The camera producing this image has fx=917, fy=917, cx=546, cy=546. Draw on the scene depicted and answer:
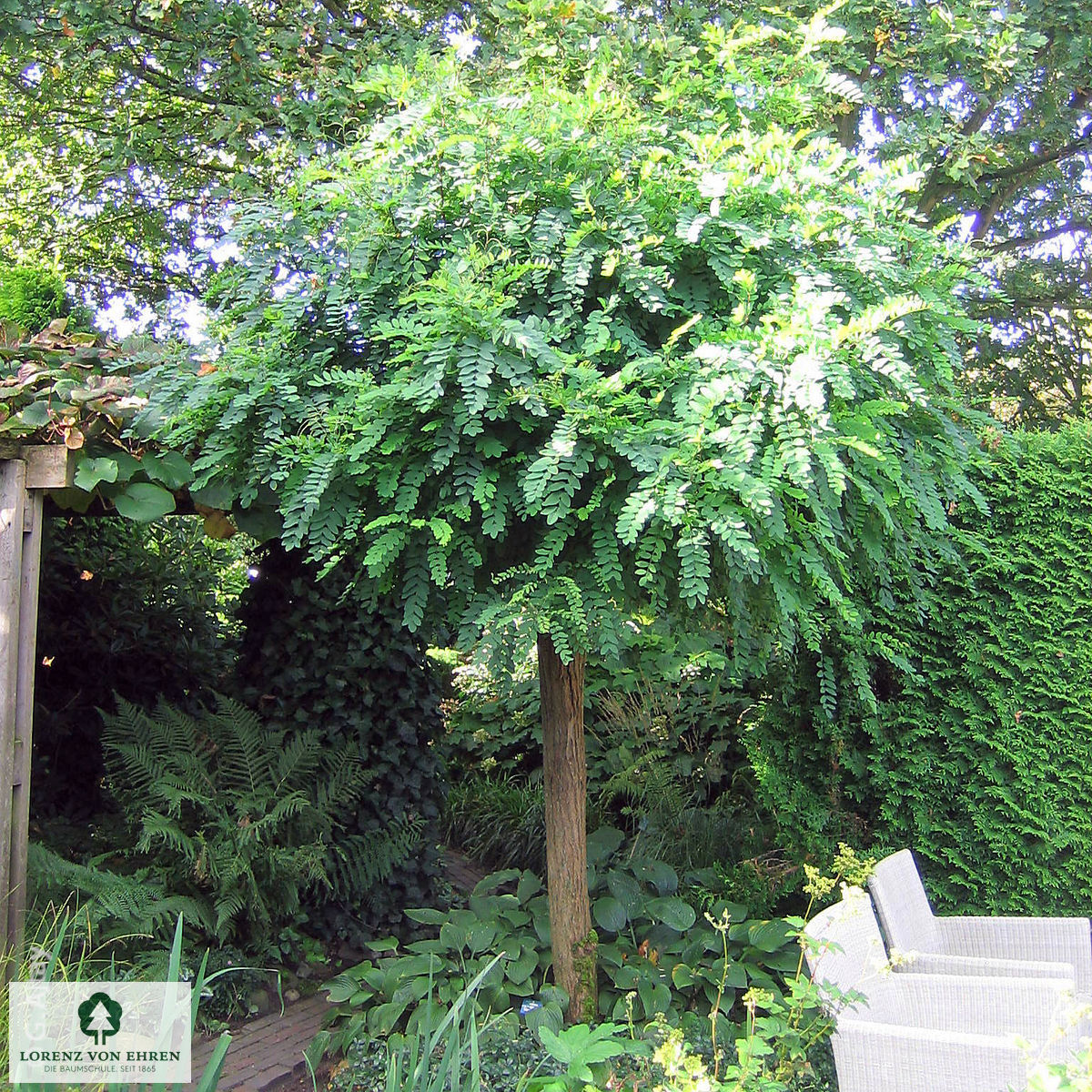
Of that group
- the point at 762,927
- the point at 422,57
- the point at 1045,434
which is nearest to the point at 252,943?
the point at 762,927

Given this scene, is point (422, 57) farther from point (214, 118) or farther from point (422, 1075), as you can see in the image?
point (214, 118)

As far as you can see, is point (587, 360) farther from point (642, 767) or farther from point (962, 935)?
point (642, 767)

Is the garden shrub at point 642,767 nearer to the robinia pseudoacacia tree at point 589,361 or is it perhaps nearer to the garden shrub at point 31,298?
the robinia pseudoacacia tree at point 589,361

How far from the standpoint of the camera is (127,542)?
609 cm

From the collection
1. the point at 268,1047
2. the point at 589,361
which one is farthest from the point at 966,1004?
the point at 268,1047

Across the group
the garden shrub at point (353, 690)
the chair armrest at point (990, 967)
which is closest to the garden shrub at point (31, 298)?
the garden shrub at point (353, 690)

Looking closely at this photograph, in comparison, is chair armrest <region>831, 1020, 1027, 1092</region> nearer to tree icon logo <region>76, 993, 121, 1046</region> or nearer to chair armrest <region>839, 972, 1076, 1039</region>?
chair armrest <region>839, 972, 1076, 1039</region>

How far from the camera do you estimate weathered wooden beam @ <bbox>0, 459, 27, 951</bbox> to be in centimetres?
303

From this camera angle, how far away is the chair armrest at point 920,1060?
2.19 meters

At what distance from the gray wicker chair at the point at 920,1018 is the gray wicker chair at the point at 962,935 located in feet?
0.83

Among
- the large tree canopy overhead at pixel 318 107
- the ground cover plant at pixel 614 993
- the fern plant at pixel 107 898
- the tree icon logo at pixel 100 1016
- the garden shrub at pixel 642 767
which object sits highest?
the large tree canopy overhead at pixel 318 107

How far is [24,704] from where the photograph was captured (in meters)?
3.11

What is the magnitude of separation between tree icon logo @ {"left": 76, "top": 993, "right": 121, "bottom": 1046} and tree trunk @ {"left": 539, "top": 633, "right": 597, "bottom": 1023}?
1.47 m

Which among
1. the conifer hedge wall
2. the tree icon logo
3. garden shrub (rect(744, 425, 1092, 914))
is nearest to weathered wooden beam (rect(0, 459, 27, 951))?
the tree icon logo
